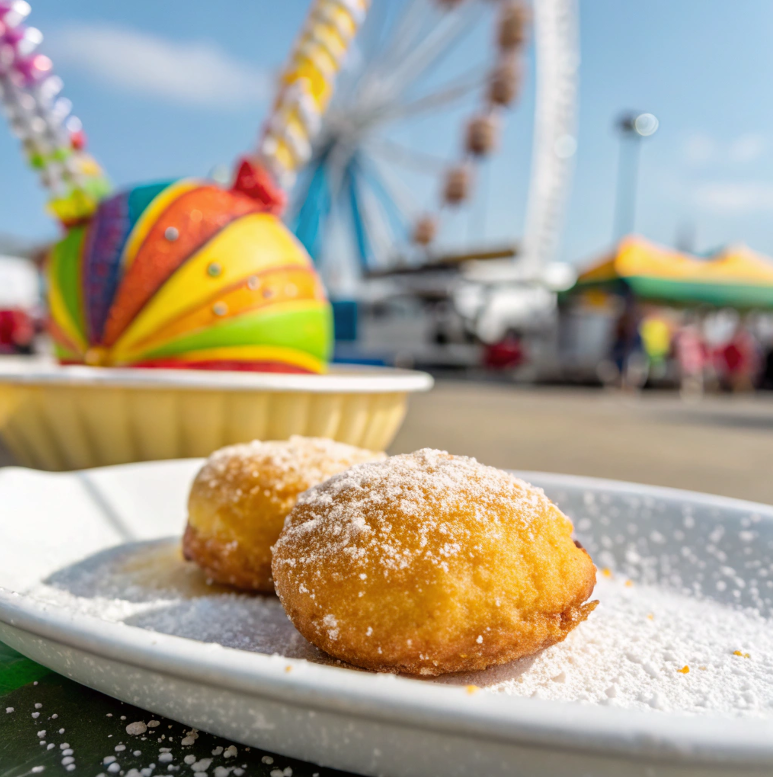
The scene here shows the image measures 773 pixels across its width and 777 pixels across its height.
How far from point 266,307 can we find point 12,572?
98cm

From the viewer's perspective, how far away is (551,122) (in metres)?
13.5

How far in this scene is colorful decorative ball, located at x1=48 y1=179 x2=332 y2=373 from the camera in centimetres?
157

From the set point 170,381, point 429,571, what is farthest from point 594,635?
point 170,381

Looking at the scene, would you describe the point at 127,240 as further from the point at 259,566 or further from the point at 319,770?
the point at 319,770

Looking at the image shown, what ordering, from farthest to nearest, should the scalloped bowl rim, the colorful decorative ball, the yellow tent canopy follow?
the yellow tent canopy → the colorful decorative ball → the scalloped bowl rim

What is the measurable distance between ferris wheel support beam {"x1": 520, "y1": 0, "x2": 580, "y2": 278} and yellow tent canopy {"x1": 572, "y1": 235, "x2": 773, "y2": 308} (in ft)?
13.8

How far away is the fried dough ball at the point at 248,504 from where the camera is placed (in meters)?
0.87

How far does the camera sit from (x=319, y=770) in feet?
1.64

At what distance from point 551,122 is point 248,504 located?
553 inches

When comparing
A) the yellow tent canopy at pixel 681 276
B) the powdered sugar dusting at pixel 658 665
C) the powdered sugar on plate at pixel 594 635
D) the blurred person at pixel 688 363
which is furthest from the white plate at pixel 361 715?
the blurred person at pixel 688 363

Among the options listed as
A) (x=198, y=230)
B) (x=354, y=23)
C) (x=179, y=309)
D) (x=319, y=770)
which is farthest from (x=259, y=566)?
(x=354, y=23)

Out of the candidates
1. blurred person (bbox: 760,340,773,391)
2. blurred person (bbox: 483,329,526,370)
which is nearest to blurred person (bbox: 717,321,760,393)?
blurred person (bbox: 760,340,773,391)

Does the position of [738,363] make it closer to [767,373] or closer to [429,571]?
[767,373]

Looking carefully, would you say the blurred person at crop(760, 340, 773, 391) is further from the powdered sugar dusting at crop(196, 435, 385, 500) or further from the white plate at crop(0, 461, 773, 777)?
the white plate at crop(0, 461, 773, 777)
